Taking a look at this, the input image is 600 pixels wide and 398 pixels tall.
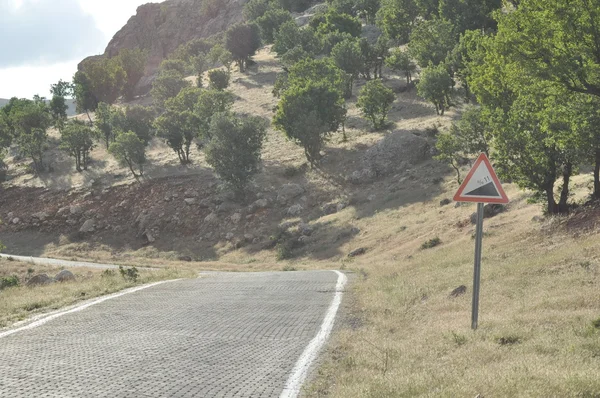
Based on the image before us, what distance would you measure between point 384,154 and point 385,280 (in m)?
36.7

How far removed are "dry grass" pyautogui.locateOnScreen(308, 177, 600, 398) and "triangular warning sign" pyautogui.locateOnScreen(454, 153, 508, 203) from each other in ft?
7.98

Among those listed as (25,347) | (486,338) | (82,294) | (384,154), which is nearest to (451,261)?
(486,338)

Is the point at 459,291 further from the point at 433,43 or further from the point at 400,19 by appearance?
the point at 400,19

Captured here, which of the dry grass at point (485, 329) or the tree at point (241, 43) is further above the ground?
the tree at point (241, 43)

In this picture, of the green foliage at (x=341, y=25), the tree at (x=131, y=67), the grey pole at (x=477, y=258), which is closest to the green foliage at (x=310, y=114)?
the grey pole at (x=477, y=258)

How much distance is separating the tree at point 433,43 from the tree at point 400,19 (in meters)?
25.8

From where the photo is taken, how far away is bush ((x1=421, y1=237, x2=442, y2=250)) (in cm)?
3105

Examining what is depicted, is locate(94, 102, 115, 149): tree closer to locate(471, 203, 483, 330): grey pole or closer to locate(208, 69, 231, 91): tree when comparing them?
locate(208, 69, 231, 91): tree

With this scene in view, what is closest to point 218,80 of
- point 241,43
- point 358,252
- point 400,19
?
point 241,43

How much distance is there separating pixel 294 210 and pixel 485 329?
43.1m

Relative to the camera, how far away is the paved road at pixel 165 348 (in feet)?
22.7

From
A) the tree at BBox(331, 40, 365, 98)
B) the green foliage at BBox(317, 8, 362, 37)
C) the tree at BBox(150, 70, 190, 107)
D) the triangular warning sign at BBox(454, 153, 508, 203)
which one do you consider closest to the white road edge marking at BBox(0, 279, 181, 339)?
the triangular warning sign at BBox(454, 153, 508, 203)

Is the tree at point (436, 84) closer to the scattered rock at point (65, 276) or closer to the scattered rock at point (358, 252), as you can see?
the scattered rock at point (358, 252)

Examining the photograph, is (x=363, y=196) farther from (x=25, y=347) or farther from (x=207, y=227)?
(x=25, y=347)
